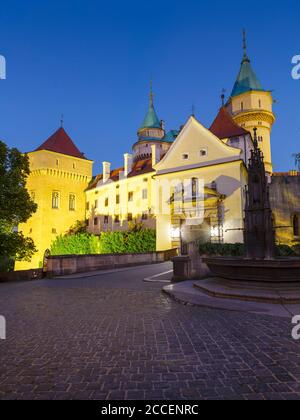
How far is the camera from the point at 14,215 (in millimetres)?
20266

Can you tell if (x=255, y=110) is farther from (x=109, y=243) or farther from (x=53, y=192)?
(x=53, y=192)

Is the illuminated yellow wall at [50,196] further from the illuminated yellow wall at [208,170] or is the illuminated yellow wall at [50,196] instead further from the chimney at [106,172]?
the illuminated yellow wall at [208,170]

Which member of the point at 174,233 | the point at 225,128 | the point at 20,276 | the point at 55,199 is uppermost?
the point at 225,128

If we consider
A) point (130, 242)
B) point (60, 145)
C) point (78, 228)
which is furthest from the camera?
point (60, 145)

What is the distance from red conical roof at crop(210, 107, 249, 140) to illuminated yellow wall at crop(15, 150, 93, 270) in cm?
2881

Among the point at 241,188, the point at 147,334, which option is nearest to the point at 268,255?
the point at 147,334

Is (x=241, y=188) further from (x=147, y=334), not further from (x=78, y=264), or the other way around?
(x=147, y=334)

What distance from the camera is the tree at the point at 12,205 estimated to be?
1967 centimetres

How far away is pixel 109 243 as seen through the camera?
39281 millimetres

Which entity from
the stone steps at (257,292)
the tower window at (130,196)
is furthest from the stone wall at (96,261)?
the tower window at (130,196)

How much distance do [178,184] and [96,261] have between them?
16.1 m

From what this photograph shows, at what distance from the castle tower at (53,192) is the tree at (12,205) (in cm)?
2808

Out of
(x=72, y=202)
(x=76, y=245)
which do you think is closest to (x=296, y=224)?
(x=76, y=245)
